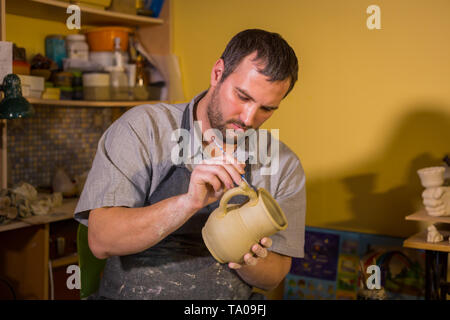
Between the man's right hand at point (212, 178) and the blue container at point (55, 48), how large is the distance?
1.91 metres

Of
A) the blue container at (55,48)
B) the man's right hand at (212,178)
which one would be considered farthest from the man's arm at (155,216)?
→ the blue container at (55,48)

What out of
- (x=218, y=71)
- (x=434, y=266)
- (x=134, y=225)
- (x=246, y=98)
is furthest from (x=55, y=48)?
(x=434, y=266)

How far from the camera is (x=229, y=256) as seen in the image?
1211 millimetres

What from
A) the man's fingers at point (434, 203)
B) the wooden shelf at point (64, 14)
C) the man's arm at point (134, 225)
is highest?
the wooden shelf at point (64, 14)

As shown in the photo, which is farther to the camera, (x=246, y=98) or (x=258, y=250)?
(x=246, y=98)

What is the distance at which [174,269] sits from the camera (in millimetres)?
1501

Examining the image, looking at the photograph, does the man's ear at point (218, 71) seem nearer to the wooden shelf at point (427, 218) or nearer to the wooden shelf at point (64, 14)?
the wooden shelf at point (427, 218)

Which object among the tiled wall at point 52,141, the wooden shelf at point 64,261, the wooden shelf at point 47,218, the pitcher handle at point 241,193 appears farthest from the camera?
the tiled wall at point 52,141

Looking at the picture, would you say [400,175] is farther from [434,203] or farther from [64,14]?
[64,14]

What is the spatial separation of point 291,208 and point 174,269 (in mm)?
390

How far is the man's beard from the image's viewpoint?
4.80 feet

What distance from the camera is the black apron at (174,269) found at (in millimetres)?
1492

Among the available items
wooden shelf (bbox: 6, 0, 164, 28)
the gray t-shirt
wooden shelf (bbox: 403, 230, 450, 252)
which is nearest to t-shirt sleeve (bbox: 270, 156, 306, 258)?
the gray t-shirt

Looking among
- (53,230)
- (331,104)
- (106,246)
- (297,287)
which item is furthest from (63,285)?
(331,104)
